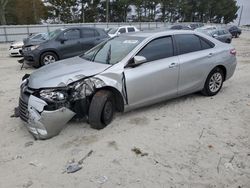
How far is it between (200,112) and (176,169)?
205 centimetres

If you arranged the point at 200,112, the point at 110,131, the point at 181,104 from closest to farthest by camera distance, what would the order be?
the point at 110,131 → the point at 200,112 → the point at 181,104

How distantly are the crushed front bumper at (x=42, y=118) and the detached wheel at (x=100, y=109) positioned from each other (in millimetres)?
331

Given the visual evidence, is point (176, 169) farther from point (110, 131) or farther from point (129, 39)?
point (129, 39)

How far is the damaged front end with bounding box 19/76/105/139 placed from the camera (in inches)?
152

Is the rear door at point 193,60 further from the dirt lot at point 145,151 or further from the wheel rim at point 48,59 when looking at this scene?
the wheel rim at point 48,59

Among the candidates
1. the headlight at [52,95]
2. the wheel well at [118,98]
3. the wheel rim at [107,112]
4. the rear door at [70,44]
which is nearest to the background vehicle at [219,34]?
the rear door at [70,44]

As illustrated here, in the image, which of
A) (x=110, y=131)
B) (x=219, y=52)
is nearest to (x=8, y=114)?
(x=110, y=131)

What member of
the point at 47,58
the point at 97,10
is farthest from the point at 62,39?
the point at 97,10

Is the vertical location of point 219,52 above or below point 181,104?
above

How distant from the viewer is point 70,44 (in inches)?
404

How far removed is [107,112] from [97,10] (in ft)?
153

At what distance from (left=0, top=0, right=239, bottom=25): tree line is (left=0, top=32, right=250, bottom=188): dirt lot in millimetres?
34938

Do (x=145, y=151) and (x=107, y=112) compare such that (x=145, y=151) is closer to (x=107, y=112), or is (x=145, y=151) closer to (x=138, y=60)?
(x=107, y=112)

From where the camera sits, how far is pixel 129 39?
512 cm
